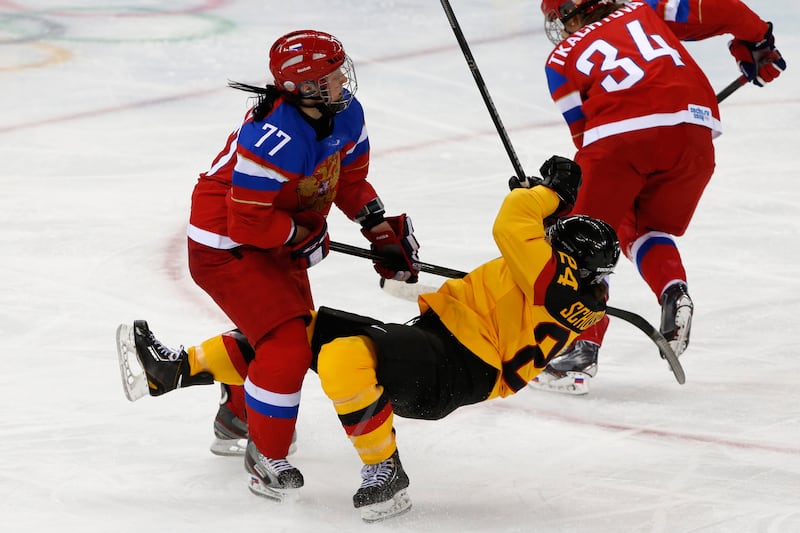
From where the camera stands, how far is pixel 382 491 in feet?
7.66

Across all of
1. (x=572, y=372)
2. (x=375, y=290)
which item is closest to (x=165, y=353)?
(x=572, y=372)

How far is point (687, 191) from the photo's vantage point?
3.07 meters

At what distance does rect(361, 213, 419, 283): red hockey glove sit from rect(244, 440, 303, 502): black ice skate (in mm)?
560

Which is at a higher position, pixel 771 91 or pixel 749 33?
pixel 749 33

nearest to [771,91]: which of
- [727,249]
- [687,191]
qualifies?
[727,249]

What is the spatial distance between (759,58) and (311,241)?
1689mm

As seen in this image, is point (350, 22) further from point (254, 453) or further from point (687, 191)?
point (254, 453)

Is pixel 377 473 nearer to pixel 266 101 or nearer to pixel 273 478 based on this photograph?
pixel 273 478

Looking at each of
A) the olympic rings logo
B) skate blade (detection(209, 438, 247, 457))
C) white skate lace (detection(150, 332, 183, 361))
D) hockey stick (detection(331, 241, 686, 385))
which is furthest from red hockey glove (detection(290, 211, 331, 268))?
the olympic rings logo

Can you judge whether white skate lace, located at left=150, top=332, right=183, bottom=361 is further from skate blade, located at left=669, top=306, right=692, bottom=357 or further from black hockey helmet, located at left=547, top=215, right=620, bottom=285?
skate blade, located at left=669, top=306, right=692, bottom=357

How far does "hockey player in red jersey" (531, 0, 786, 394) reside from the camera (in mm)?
2967

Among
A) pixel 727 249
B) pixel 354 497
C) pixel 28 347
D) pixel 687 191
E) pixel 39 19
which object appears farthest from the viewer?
pixel 39 19

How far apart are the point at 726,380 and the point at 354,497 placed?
1.30m

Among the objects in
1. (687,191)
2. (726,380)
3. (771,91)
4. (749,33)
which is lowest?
(771,91)
